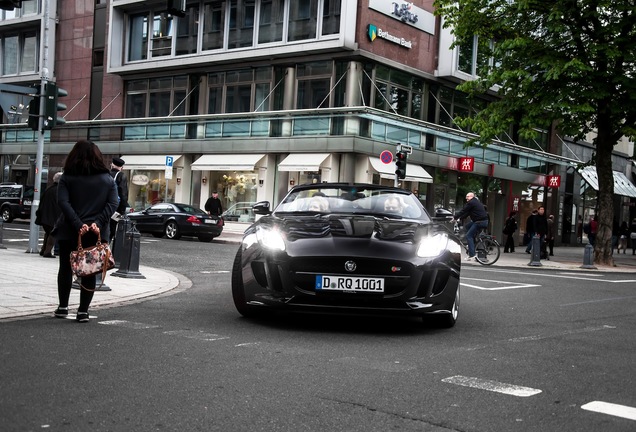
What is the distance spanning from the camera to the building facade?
3117cm

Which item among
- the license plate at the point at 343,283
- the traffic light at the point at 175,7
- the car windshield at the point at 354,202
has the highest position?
the traffic light at the point at 175,7

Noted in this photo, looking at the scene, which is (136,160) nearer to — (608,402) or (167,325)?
(167,325)

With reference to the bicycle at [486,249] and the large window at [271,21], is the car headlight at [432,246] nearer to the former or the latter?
the bicycle at [486,249]

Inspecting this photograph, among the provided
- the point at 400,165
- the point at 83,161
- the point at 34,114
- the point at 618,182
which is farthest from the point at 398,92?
the point at 83,161

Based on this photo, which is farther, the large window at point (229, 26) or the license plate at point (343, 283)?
the large window at point (229, 26)

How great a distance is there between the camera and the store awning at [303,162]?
101 ft

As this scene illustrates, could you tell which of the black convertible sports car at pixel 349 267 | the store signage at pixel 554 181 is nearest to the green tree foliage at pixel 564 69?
the black convertible sports car at pixel 349 267

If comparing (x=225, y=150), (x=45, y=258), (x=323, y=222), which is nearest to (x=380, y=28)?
(x=225, y=150)

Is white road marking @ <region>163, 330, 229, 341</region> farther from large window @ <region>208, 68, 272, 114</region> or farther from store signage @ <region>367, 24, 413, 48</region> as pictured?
large window @ <region>208, 68, 272, 114</region>

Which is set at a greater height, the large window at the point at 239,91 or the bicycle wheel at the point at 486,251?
the large window at the point at 239,91

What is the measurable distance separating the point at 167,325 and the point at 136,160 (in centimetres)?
3242

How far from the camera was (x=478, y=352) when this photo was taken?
20.5ft

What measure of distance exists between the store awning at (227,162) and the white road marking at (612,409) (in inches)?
1140

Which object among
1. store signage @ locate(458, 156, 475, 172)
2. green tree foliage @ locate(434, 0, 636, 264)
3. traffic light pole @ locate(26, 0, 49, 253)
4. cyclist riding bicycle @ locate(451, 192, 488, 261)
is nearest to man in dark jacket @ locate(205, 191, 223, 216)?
green tree foliage @ locate(434, 0, 636, 264)
